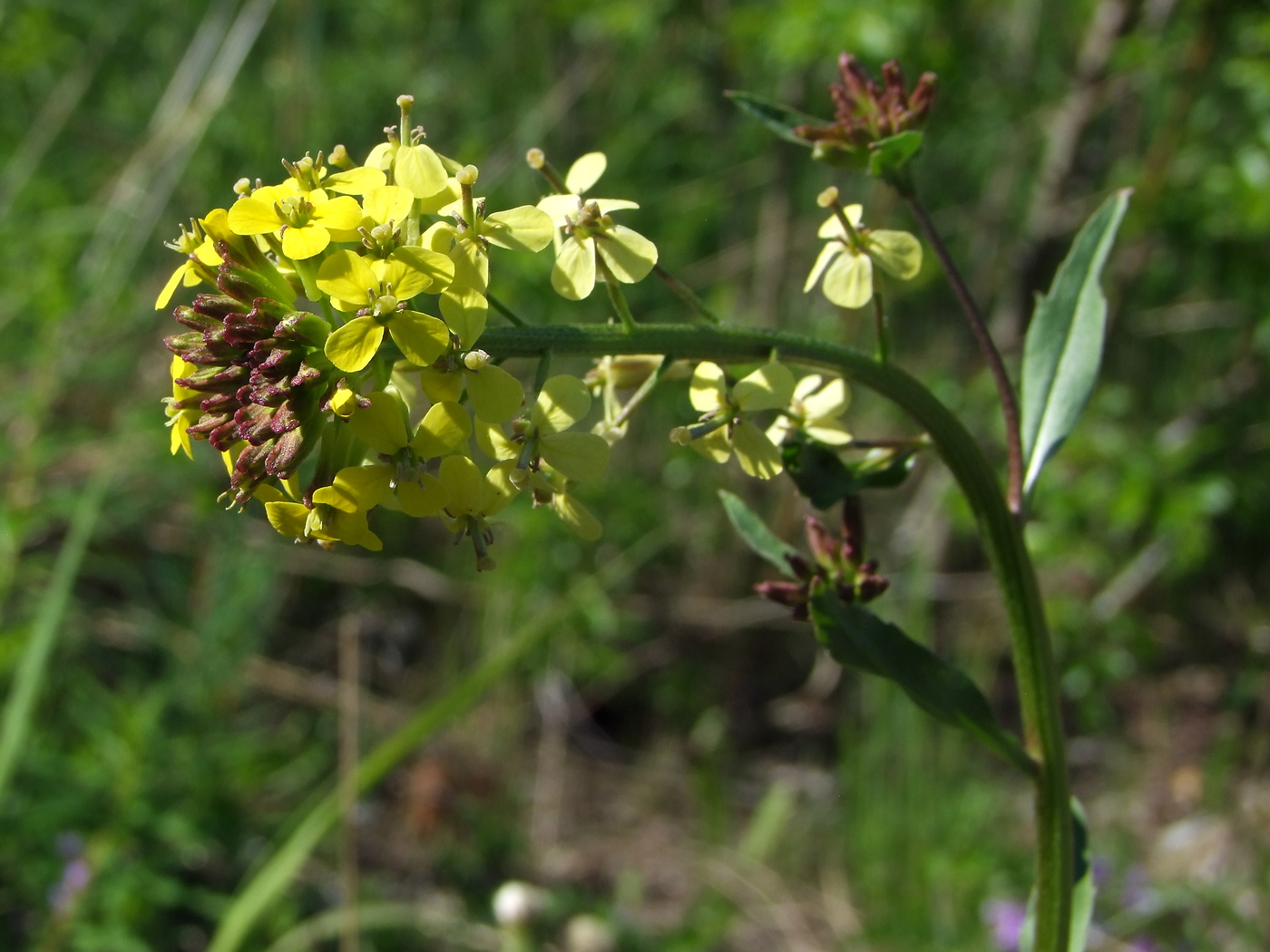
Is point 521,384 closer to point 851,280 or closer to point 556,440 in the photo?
point 556,440

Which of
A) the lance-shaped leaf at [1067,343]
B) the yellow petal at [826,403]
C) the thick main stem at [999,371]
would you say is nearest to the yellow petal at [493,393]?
the yellow petal at [826,403]

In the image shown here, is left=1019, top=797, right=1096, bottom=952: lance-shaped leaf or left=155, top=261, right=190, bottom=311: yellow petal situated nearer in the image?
left=155, top=261, right=190, bottom=311: yellow petal

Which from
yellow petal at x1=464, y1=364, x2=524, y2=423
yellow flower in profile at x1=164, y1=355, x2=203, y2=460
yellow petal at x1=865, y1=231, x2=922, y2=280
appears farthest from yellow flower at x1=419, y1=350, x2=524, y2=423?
yellow petal at x1=865, y1=231, x2=922, y2=280

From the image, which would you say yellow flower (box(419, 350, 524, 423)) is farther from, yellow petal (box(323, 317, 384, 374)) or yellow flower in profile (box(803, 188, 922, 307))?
yellow flower in profile (box(803, 188, 922, 307))

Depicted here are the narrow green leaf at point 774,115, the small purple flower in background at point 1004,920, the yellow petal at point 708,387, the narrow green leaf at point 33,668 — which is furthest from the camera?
the small purple flower in background at point 1004,920

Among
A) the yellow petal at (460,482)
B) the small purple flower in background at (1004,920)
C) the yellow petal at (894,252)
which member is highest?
the yellow petal at (894,252)

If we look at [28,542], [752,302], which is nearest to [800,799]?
[752,302]

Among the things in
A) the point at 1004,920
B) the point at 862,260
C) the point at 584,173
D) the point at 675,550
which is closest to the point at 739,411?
the point at 862,260

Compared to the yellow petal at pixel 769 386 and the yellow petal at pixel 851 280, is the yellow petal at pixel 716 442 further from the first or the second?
the yellow petal at pixel 851 280
